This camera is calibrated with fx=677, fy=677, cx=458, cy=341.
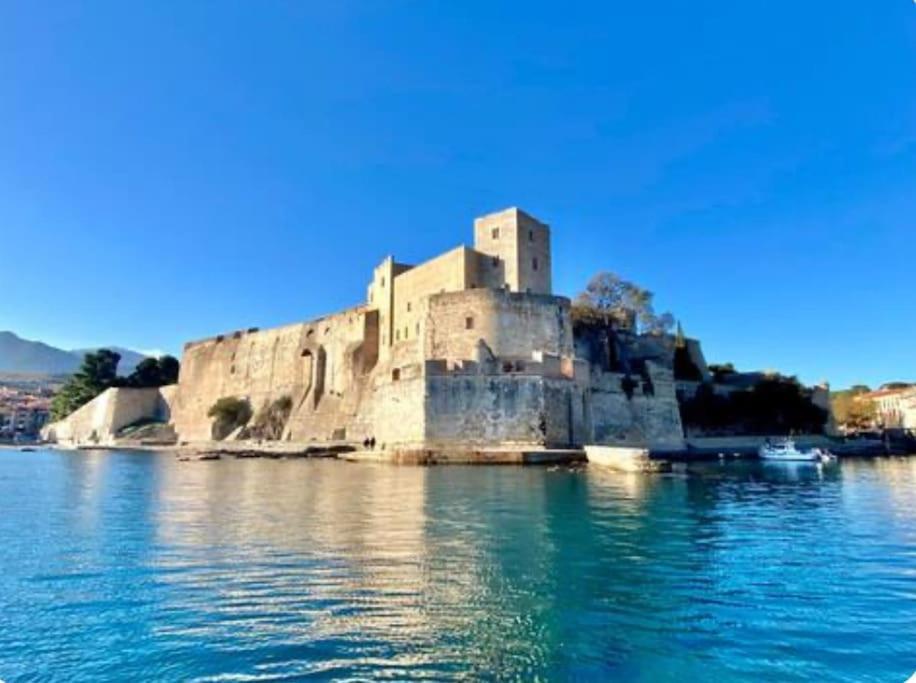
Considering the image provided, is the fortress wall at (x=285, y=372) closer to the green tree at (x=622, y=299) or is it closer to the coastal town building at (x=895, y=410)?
the green tree at (x=622, y=299)

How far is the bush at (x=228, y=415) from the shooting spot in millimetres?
43125

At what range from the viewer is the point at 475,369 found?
25.0 metres

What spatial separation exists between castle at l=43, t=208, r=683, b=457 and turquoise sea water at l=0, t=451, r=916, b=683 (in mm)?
12863

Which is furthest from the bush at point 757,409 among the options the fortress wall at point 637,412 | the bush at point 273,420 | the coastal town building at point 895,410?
the bush at point 273,420

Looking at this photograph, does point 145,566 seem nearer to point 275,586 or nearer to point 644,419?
point 275,586

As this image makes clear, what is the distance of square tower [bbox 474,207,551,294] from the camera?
2886cm

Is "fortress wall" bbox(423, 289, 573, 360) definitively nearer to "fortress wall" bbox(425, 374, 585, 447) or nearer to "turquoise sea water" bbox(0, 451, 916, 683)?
"fortress wall" bbox(425, 374, 585, 447)

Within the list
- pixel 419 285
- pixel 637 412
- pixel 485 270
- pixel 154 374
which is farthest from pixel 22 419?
pixel 637 412

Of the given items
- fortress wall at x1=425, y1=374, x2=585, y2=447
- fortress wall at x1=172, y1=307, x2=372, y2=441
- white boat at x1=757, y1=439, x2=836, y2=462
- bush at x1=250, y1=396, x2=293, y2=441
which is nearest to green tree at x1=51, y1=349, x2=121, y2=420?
fortress wall at x1=172, y1=307, x2=372, y2=441

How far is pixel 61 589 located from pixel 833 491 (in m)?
14.7

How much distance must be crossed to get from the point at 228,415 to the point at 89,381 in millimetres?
21133

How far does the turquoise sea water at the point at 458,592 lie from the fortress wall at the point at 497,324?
14853mm

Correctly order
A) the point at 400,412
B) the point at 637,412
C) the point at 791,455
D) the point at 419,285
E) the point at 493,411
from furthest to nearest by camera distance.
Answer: the point at 419,285
the point at 637,412
the point at 791,455
the point at 400,412
the point at 493,411

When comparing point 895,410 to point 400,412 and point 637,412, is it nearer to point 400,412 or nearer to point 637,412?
point 637,412
